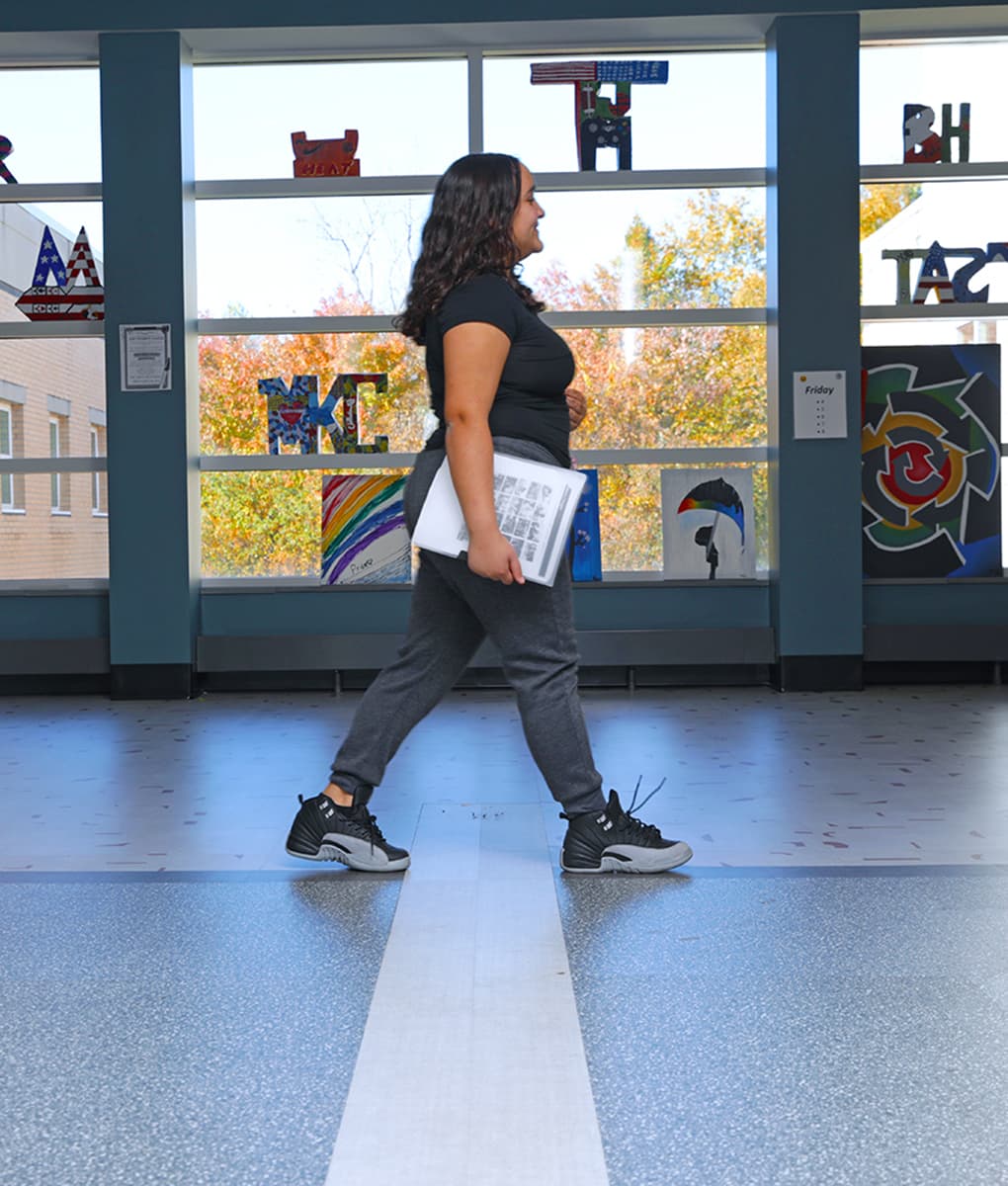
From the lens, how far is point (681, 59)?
666 cm

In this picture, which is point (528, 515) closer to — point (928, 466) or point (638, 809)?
point (638, 809)

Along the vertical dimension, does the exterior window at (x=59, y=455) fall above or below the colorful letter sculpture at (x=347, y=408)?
below

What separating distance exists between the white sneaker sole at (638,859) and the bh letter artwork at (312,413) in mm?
4276

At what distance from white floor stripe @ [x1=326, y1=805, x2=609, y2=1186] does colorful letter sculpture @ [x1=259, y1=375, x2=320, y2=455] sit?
4.28 metres

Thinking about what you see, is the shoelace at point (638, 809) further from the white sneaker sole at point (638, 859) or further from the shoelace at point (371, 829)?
the shoelace at point (371, 829)

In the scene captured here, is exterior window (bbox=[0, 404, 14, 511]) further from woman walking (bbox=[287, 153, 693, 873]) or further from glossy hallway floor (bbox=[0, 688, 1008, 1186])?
woman walking (bbox=[287, 153, 693, 873])

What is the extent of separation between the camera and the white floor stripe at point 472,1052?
1406mm

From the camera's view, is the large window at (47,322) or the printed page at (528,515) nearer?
the printed page at (528,515)

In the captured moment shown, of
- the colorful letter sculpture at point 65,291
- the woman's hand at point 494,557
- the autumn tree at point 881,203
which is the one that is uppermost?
the autumn tree at point 881,203

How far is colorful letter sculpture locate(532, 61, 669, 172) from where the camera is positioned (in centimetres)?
664

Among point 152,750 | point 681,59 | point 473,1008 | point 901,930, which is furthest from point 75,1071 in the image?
point 681,59

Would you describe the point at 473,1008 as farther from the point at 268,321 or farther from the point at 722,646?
the point at 268,321

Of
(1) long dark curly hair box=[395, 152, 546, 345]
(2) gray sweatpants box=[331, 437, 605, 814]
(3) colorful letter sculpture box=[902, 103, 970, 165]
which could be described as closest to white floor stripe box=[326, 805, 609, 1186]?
(2) gray sweatpants box=[331, 437, 605, 814]

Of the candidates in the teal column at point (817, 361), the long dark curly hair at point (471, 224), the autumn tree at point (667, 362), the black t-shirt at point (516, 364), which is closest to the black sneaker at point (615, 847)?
the black t-shirt at point (516, 364)
